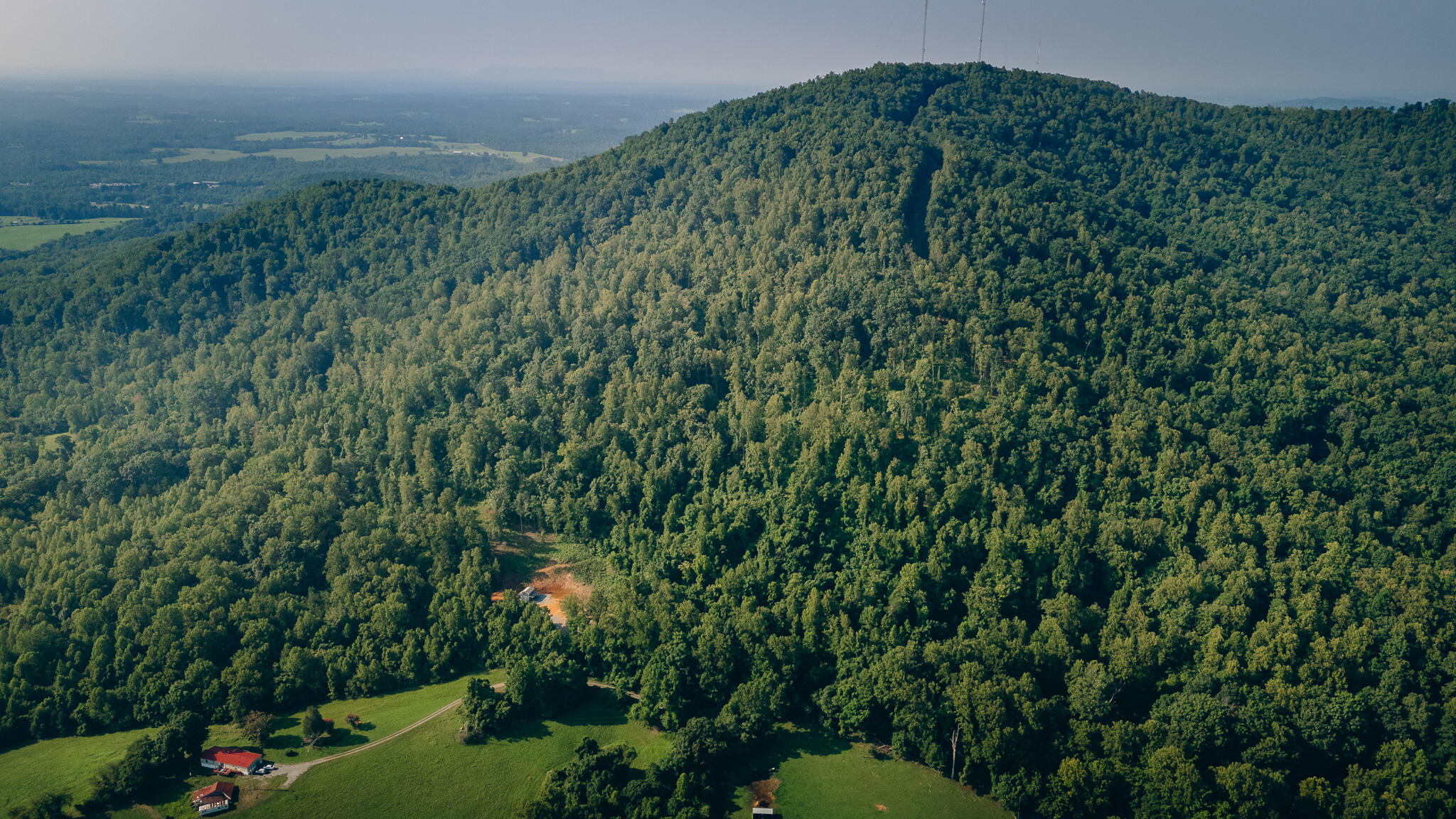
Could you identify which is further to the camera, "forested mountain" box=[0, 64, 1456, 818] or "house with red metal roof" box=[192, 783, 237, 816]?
"forested mountain" box=[0, 64, 1456, 818]

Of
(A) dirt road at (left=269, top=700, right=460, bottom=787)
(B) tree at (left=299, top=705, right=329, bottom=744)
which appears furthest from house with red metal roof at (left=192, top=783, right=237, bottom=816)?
(B) tree at (left=299, top=705, right=329, bottom=744)

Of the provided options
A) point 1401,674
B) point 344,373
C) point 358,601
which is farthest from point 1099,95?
point 358,601

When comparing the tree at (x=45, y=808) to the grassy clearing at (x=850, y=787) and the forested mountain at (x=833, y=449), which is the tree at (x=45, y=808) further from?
the grassy clearing at (x=850, y=787)

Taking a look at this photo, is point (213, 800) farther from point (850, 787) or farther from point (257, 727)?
point (850, 787)

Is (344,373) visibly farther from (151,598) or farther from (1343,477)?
(1343,477)

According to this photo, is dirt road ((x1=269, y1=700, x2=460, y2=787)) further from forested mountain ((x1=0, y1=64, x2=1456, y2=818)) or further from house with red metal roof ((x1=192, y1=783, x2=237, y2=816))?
forested mountain ((x1=0, y1=64, x2=1456, y2=818))

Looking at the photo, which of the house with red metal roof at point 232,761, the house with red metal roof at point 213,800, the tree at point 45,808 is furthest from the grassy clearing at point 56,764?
the house with red metal roof at point 213,800

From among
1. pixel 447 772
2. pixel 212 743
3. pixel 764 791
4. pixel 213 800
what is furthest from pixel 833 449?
pixel 212 743
